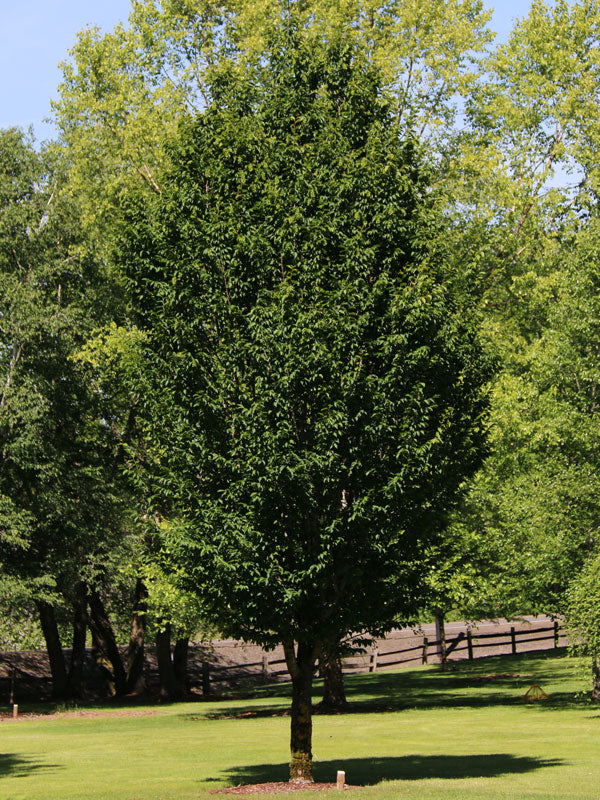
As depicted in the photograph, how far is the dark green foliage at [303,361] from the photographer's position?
15172mm

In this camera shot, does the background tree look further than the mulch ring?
Yes

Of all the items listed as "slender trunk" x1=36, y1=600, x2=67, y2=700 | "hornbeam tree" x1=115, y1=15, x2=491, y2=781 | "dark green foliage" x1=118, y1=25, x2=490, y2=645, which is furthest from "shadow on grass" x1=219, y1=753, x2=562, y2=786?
"slender trunk" x1=36, y1=600, x2=67, y2=700

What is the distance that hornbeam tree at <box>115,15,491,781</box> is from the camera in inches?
598

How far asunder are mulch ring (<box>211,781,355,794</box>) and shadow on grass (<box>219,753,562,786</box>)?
665 mm

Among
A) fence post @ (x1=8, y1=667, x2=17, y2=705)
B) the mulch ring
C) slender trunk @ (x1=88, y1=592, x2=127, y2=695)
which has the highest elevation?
slender trunk @ (x1=88, y1=592, x2=127, y2=695)

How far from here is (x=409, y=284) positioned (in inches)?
653

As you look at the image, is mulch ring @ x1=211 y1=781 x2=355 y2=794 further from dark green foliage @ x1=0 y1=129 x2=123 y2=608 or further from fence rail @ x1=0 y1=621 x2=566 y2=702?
fence rail @ x1=0 y1=621 x2=566 y2=702

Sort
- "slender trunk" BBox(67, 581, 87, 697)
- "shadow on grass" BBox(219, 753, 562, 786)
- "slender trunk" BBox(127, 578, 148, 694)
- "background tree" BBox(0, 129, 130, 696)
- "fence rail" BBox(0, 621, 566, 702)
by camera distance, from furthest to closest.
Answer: "fence rail" BBox(0, 621, 566, 702)
"slender trunk" BBox(127, 578, 148, 694)
"slender trunk" BBox(67, 581, 87, 697)
"background tree" BBox(0, 129, 130, 696)
"shadow on grass" BBox(219, 753, 562, 786)

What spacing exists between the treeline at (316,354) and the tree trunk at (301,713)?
0.05 meters

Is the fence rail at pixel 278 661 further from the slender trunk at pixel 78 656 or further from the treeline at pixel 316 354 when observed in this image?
the treeline at pixel 316 354

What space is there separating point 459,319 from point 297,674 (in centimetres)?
716

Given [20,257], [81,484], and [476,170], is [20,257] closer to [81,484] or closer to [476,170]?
[81,484]

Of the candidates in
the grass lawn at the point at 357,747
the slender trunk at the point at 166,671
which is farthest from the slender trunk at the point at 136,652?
the grass lawn at the point at 357,747

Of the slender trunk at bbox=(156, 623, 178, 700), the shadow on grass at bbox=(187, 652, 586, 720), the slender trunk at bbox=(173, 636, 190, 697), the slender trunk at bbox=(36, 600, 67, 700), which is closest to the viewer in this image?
the shadow on grass at bbox=(187, 652, 586, 720)
